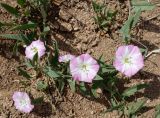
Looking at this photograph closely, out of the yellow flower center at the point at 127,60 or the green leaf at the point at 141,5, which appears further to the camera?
the green leaf at the point at 141,5

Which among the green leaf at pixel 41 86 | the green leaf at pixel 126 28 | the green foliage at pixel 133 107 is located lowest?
the green foliage at pixel 133 107

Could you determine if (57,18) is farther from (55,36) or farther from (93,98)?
(93,98)

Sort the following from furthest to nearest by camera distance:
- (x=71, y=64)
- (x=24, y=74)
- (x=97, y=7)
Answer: (x=97, y=7) → (x=24, y=74) → (x=71, y=64)

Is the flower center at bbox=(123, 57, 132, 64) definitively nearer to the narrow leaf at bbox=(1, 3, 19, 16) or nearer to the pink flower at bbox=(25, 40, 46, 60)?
the pink flower at bbox=(25, 40, 46, 60)

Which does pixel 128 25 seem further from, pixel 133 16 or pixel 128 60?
pixel 128 60

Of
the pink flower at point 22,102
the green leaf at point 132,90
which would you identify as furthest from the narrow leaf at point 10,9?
the green leaf at point 132,90

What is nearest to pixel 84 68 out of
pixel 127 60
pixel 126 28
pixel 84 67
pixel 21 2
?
pixel 84 67

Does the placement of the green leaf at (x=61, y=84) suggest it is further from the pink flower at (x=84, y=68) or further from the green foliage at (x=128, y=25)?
the green foliage at (x=128, y=25)
